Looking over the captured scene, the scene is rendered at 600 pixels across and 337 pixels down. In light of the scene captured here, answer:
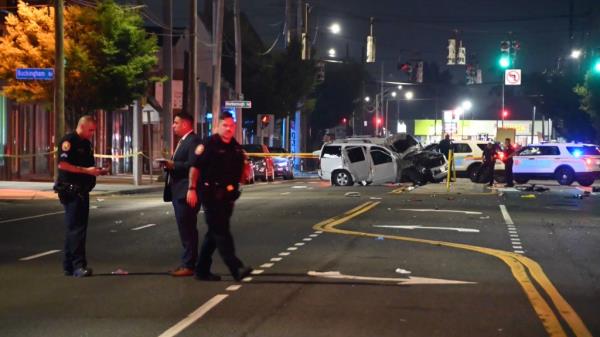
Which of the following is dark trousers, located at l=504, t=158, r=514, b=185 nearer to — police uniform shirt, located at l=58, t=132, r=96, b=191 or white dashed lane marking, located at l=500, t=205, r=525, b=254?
white dashed lane marking, located at l=500, t=205, r=525, b=254

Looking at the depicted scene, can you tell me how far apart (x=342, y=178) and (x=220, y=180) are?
2367 cm

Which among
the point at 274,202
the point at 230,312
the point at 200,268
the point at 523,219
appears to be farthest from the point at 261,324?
the point at 274,202

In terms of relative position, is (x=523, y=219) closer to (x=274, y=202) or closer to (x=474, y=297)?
(x=274, y=202)

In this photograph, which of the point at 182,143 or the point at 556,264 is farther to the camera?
the point at 556,264

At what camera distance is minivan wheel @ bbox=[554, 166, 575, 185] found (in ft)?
112

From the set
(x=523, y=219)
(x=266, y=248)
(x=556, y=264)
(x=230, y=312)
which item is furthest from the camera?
(x=523, y=219)

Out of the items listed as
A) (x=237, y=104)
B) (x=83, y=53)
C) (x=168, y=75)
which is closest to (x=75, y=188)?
(x=83, y=53)

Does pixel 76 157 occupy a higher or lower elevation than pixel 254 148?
higher

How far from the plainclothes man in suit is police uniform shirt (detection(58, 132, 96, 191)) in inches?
38.3

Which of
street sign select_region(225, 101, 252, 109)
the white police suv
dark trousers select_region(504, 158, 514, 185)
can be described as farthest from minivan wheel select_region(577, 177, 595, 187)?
street sign select_region(225, 101, 252, 109)

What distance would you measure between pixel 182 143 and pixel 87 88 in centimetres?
2102

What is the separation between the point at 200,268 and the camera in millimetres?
10477

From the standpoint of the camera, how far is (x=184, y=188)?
1059 cm

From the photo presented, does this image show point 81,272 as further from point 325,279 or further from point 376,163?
point 376,163
